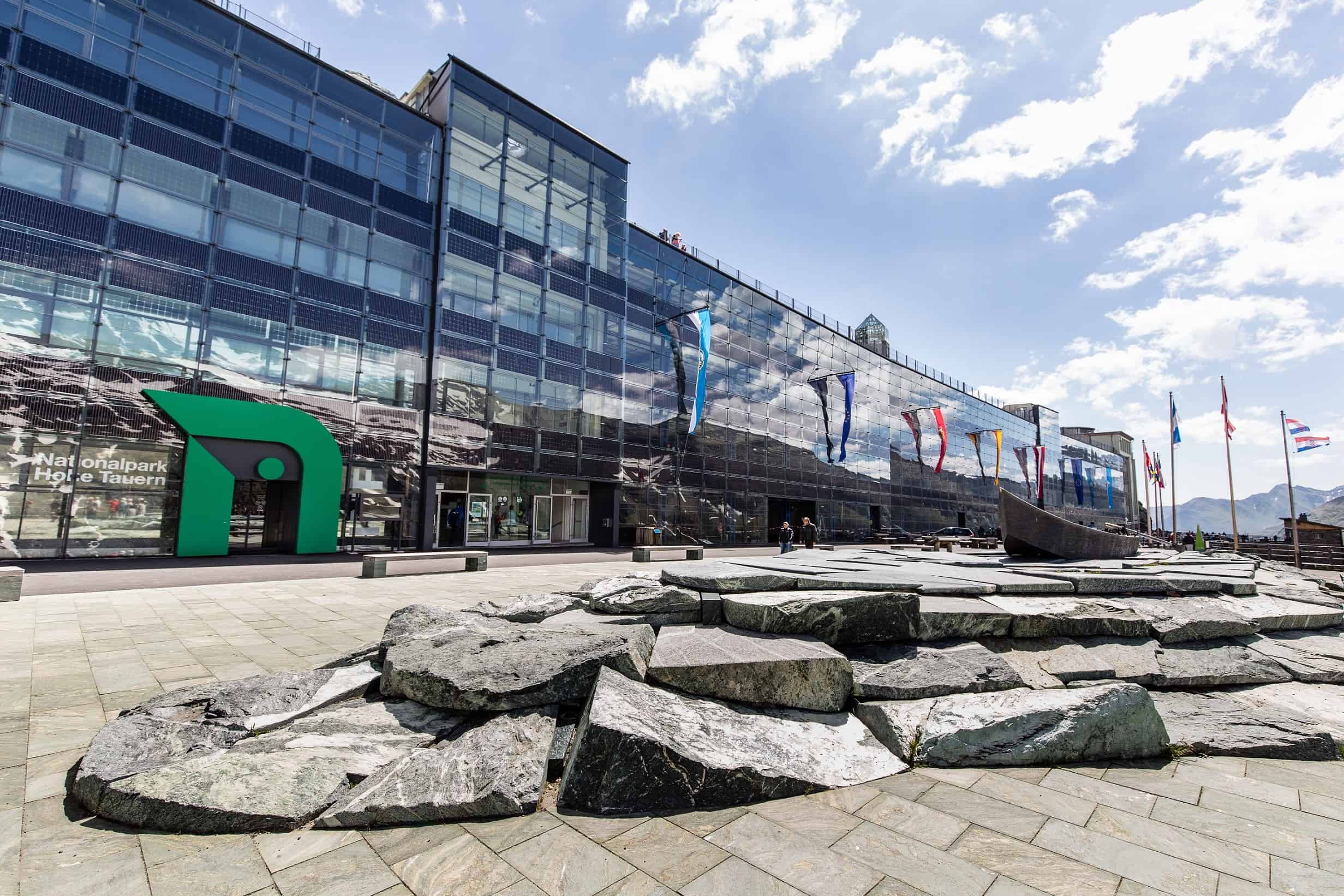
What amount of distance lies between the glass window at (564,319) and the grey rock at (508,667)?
22.9 metres

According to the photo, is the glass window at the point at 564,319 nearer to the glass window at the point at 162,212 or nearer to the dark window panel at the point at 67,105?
the glass window at the point at 162,212

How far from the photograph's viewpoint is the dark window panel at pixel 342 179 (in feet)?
67.5

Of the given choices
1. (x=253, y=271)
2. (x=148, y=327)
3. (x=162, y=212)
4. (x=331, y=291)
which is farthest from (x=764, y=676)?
(x=162, y=212)

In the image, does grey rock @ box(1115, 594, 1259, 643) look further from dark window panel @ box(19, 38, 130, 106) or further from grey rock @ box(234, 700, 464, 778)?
dark window panel @ box(19, 38, 130, 106)

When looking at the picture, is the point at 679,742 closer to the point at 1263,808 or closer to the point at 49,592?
the point at 1263,808

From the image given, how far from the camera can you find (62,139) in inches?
629

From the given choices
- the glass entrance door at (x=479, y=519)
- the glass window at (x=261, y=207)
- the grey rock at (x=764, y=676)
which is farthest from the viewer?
the glass entrance door at (x=479, y=519)

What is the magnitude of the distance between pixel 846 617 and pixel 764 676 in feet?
3.61

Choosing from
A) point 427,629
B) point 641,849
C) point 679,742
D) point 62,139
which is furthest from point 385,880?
point 62,139

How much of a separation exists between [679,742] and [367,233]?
2331cm

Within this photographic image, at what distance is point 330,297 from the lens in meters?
20.3

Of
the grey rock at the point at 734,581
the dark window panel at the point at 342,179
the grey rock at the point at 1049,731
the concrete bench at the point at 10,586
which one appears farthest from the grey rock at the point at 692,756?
the dark window panel at the point at 342,179

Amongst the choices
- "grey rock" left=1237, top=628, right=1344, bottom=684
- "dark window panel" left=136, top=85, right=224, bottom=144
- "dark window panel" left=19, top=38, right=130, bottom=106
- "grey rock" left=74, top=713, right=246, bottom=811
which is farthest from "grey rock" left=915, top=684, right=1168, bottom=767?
"dark window panel" left=19, top=38, right=130, bottom=106

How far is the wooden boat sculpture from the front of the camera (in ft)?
31.0
